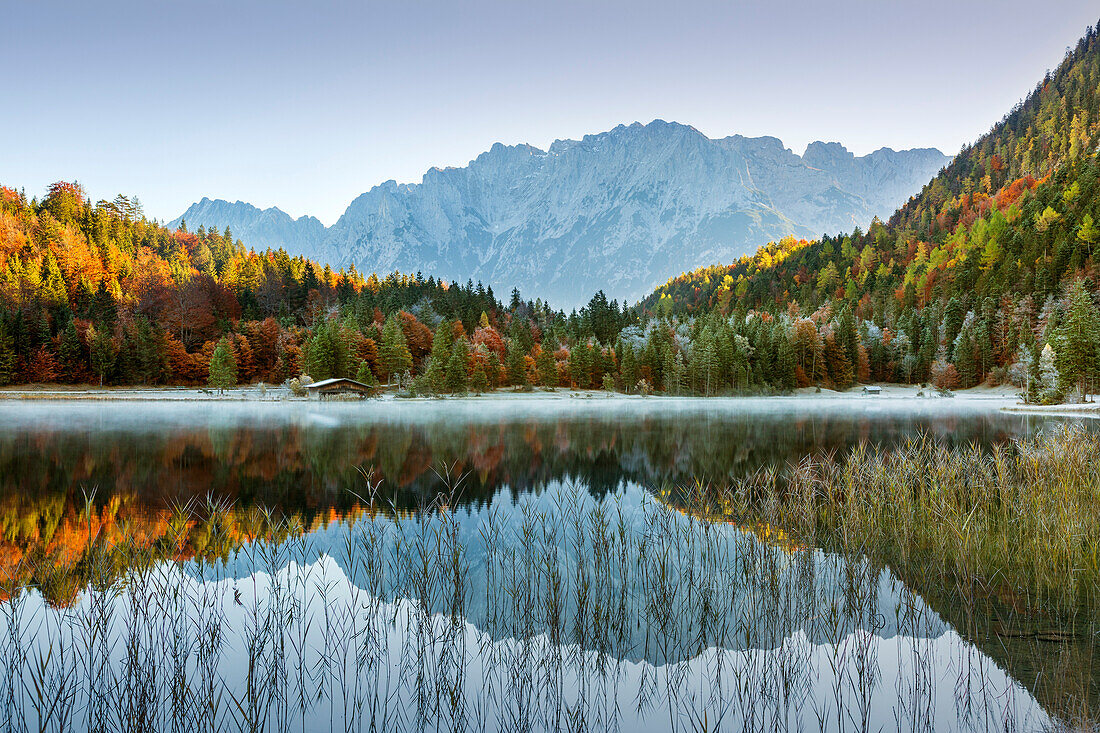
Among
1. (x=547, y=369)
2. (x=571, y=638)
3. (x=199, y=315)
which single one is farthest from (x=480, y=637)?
(x=199, y=315)

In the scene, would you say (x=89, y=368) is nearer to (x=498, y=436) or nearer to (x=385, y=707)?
(x=498, y=436)

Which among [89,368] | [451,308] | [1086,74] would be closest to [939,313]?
[451,308]

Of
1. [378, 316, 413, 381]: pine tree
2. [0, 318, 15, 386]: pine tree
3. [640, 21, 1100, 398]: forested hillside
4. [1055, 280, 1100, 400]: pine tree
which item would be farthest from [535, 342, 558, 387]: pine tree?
[0, 318, 15, 386]: pine tree

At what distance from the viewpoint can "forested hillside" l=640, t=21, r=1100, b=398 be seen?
75312 mm

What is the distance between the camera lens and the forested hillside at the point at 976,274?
75.3m

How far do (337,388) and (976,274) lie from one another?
317 ft

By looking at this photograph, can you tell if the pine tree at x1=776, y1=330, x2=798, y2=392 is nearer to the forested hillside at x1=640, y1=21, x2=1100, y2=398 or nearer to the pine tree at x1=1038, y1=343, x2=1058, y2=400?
the forested hillside at x1=640, y1=21, x2=1100, y2=398

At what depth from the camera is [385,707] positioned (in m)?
5.36

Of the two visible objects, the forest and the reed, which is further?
the forest

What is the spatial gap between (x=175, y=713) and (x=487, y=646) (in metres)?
2.77

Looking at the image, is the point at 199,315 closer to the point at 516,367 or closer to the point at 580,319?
the point at 516,367

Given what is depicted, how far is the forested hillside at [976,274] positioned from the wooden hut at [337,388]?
5544cm

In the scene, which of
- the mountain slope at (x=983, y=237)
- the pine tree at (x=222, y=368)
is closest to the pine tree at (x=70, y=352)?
the pine tree at (x=222, y=368)

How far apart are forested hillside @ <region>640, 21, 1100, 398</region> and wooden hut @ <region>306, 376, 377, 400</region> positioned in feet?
182
